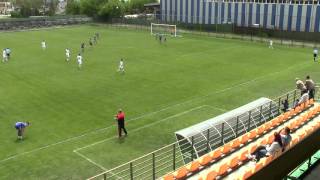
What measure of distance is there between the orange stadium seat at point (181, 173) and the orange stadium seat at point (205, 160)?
88cm

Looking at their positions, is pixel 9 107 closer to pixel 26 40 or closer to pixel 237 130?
pixel 237 130

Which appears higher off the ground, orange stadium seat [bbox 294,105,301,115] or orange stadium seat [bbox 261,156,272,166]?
orange stadium seat [bbox 261,156,272,166]

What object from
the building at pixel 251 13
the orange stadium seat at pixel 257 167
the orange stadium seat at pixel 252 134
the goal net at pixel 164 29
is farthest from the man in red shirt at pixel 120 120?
the building at pixel 251 13

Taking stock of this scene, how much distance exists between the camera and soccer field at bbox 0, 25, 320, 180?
2058 cm

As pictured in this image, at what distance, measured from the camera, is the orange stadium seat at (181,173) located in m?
13.9

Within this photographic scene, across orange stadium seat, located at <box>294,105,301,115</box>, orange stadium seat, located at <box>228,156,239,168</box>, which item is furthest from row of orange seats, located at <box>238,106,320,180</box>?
orange stadium seat, located at <box>228,156,239,168</box>

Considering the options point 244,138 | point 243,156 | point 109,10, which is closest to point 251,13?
point 109,10

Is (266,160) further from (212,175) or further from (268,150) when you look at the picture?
(212,175)

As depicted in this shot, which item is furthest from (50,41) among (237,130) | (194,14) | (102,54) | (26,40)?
(237,130)

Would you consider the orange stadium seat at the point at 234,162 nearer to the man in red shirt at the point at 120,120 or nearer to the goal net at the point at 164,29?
the man in red shirt at the point at 120,120

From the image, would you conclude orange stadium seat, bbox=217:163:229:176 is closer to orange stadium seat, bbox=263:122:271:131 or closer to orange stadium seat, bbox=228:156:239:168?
orange stadium seat, bbox=228:156:239:168

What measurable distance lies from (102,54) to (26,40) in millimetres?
21490

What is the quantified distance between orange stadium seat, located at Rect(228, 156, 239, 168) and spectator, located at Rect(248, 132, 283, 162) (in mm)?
670

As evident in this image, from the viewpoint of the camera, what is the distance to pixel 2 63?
44.8 m
